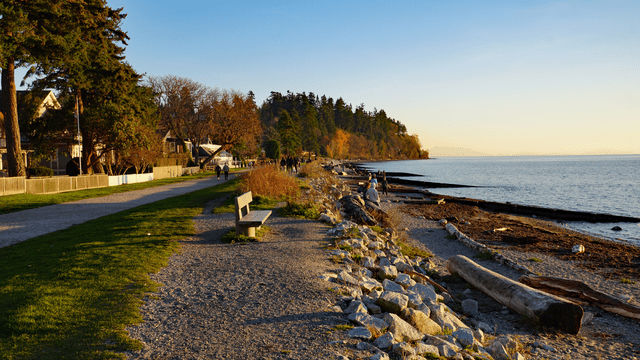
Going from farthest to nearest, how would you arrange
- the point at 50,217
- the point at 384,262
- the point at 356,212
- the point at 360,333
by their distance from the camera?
the point at 356,212
the point at 50,217
the point at 384,262
the point at 360,333

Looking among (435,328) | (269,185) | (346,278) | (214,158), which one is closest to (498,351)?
(435,328)

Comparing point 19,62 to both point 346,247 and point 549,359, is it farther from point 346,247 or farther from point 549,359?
point 549,359

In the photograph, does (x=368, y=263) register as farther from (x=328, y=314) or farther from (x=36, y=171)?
(x=36, y=171)

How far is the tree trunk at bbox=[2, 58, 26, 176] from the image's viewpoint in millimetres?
24688

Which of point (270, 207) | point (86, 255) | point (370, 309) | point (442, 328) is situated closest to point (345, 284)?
point (370, 309)

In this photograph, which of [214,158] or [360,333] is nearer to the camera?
[360,333]

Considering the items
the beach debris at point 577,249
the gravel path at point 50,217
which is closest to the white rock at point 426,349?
the gravel path at point 50,217

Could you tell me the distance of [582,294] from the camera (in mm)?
8359

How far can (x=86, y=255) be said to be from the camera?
27.7 ft

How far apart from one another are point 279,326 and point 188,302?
5.82ft

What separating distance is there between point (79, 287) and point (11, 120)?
1009 inches

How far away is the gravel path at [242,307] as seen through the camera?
176 inches

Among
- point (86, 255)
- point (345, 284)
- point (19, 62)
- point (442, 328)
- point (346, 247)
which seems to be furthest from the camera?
point (19, 62)

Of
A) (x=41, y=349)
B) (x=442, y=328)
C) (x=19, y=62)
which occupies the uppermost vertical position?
(x=19, y=62)
